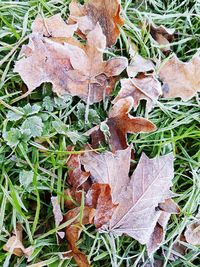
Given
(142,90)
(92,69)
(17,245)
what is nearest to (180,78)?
(142,90)

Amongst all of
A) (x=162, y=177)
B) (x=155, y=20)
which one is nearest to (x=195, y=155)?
(x=162, y=177)

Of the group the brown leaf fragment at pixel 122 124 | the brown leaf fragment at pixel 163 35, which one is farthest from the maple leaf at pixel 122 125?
the brown leaf fragment at pixel 163 35

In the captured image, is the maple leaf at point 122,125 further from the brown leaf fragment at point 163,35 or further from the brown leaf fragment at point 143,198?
the brown leaf fragment at point 163,35

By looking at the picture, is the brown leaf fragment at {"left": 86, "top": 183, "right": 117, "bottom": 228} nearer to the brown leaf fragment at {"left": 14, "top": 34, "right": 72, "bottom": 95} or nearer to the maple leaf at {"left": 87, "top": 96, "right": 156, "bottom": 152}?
the maple leaf at {"left": 87, "top": 96, "right": 156, "bottom": 152}

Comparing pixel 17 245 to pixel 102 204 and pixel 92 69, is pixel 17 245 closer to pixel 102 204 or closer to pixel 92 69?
pixel 102 204

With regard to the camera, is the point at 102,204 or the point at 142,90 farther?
the point at 142,90

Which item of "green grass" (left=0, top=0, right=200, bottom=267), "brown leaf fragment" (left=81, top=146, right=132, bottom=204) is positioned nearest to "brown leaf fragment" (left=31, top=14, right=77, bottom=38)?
"green grass" (left=0, top=0, right=200, bottom=267)

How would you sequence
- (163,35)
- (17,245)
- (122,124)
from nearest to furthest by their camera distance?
(17,245) < (122,124) < (163,35)
